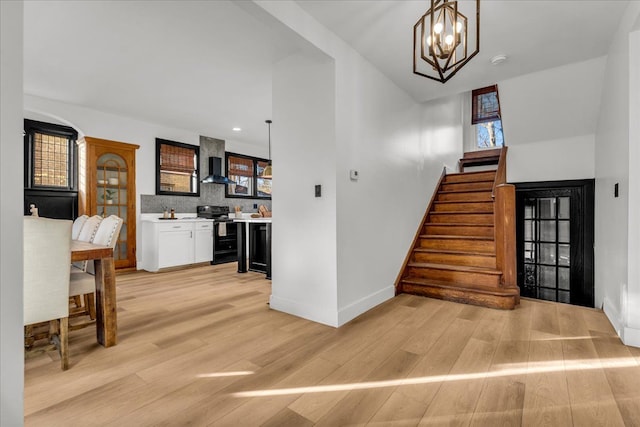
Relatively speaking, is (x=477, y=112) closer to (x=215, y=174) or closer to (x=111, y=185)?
(x=215, y=174)

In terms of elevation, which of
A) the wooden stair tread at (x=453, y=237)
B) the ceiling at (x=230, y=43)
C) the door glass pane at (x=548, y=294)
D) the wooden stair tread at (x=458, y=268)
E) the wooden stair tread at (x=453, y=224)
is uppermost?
the ceiling at (x=230, y=43)

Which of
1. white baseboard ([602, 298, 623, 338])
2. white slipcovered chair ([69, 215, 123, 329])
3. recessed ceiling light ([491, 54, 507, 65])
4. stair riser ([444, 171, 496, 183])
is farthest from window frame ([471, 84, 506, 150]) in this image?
Answer: white slipcovered chair ([69, 215, 123, 329])

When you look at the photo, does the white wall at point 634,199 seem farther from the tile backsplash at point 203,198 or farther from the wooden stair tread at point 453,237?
the tile backsplash at point 203,198

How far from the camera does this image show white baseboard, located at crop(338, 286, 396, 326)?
2.66m

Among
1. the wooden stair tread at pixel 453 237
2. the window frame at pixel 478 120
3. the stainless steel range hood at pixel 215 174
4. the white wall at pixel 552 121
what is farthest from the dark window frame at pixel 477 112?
the stainless steel range hood at pixel 215 174

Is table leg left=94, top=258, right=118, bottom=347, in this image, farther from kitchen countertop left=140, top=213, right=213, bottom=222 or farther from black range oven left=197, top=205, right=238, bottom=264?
black range oven left=197, top=205, right=238, bottom=264

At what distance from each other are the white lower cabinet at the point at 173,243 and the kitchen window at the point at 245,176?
55.5 inches

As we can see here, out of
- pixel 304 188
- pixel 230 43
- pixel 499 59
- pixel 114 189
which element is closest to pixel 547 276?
pixel 499 59

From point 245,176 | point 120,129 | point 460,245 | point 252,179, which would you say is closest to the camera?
point 460,245

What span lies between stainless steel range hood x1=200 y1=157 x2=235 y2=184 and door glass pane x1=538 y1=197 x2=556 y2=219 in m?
5.43

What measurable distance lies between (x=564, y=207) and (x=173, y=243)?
611 cm

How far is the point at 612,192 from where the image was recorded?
2.75 m

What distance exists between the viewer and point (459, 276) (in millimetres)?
3510

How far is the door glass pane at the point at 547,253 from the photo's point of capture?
452 centimetres
